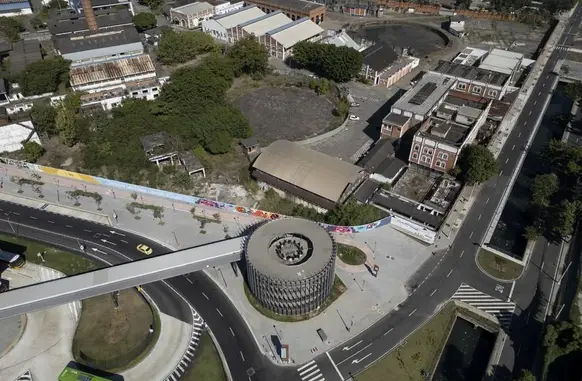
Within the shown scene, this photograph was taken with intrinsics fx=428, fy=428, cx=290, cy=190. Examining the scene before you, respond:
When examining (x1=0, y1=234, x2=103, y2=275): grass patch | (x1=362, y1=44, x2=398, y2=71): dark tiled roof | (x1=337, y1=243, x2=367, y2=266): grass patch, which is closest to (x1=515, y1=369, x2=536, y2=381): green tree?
(x1=337, y1=243, x2=367, y2=266): grass patch

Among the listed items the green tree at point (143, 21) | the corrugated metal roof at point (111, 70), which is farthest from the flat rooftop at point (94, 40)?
the green tree at point (143, 21)

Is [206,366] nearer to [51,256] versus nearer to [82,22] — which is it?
[51,256]

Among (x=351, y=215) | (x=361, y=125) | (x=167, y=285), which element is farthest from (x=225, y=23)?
(x=167, y=285)

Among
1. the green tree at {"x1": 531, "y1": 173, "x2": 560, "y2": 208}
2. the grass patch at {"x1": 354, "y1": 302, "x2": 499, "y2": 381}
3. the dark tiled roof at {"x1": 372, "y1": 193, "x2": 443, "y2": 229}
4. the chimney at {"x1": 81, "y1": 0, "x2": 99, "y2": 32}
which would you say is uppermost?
the chimney at {"x1": 81, "y1": 0, "x2": 99, "y2": 32}

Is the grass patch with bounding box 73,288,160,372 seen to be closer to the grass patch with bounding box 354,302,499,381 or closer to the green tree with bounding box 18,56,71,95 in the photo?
the grass patch with bounding box 354,302,499,381

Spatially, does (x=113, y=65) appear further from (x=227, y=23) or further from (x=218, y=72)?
(x=227, y=23)

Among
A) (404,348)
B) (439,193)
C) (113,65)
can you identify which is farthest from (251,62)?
(404,348)
